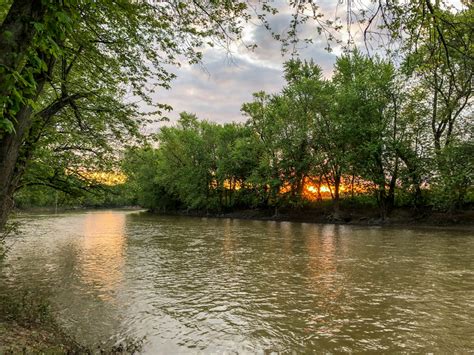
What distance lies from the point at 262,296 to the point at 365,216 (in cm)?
3572

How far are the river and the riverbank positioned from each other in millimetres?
15652

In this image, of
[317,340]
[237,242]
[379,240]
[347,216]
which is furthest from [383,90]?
[317,340]

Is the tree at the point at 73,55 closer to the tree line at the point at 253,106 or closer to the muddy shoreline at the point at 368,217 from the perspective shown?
the tree line at the point at 253,106

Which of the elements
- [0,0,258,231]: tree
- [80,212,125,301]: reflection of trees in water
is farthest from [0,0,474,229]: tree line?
[80,212,125,301]: reflection of trees in water

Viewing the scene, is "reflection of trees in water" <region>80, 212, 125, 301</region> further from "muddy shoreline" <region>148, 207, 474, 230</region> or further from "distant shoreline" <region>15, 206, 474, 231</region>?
"muddy shoreline" <region>148, 207, 474, 230</region>

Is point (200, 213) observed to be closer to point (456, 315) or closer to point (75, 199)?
point (75, 199)

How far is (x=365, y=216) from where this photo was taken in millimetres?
43844

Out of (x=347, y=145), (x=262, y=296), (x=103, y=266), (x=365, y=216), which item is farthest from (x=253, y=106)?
(x=262, y=296)

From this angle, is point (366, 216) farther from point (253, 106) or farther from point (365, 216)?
point (253, 106)

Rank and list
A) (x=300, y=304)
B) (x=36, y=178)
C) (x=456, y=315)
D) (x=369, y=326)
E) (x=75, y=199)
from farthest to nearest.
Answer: (x=75, y=199) < (x=36, y=178) < (x=300, y=304) < (x=456, y=315) < (x=369, y=326)

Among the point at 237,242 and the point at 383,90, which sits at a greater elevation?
the point at 383,90

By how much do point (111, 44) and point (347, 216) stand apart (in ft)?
134

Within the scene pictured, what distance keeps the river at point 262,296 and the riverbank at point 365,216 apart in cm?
1565

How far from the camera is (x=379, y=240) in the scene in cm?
2572
